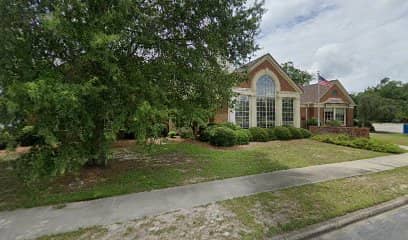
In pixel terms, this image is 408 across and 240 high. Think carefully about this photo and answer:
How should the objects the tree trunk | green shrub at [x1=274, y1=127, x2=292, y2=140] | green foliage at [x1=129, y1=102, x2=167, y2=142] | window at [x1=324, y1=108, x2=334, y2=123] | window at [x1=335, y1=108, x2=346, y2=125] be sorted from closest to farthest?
1. green foliage at [x1=129, y1=102, x2=167, y2=142]
2. the tree trunk
3. green shrub at [x1=274, y1=127, x2=292, y2=140]
4. window at [x1=324, y1=108, x2=334, y2=123]
5. window at [x1=335, y1=108, x2=346, y2=125]

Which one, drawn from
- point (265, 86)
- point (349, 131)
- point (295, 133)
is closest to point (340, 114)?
point (349, 131)

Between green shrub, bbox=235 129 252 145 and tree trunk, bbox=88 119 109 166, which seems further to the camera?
green shrub, bbox=235 129 252 145

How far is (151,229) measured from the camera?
12.2ft

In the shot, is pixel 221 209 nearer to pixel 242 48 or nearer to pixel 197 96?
pixel 197 96

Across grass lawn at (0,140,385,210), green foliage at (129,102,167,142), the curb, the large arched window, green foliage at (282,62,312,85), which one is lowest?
the curb

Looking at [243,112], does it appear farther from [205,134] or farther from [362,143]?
[362,143]


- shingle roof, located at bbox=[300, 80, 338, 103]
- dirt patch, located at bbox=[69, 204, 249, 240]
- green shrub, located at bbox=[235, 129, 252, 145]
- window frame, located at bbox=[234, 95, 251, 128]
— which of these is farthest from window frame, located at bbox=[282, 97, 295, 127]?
dirt patch, located at bbox=[69, 204, 249, 240]

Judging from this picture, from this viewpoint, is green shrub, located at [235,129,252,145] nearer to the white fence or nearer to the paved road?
the paved road

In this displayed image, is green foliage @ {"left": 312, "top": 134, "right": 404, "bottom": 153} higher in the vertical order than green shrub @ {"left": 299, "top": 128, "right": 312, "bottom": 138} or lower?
lower

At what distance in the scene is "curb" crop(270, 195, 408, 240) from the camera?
360cm

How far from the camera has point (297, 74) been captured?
47656 mm

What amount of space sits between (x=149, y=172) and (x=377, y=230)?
19.5 ft

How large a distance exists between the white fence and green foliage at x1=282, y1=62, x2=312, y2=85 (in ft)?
56.1

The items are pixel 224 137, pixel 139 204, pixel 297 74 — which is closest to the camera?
pixel 139 204
